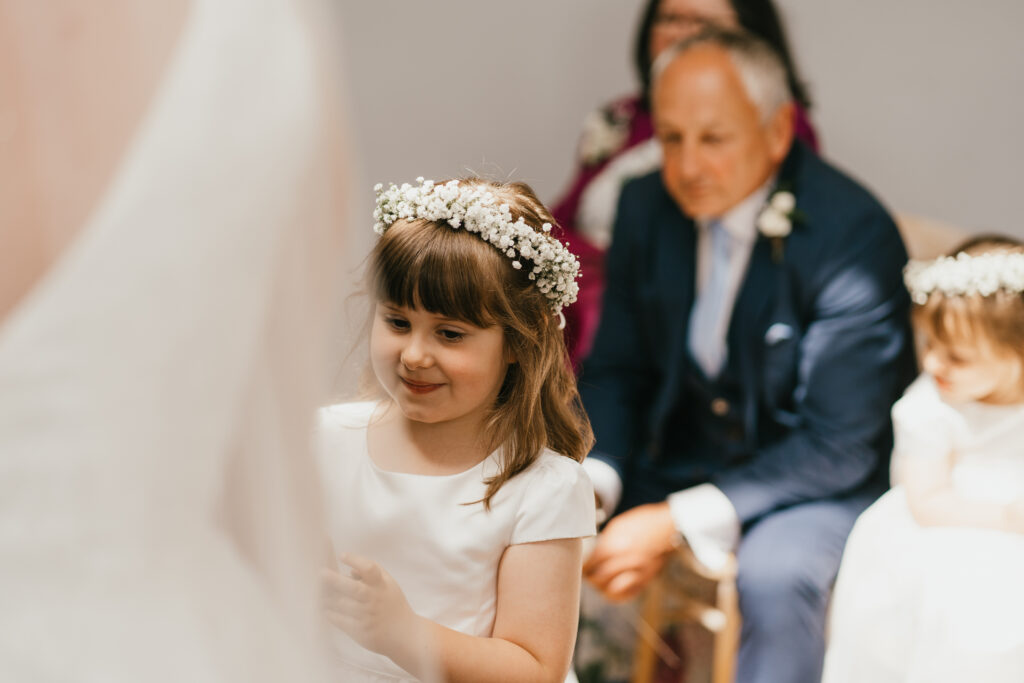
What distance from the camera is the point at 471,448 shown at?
2.50ft

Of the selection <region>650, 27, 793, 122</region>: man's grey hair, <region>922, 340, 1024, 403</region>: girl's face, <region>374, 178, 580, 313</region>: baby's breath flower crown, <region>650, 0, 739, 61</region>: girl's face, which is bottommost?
<region>922, 340, 1024, 403</region>: girl's face

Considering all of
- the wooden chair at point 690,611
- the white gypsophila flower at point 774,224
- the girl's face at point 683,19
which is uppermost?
the girl's face at point 683,19

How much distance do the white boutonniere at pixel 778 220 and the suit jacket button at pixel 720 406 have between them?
274 mm

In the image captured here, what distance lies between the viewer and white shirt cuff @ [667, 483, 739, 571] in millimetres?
1559

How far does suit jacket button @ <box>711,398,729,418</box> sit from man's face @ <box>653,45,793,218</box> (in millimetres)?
342

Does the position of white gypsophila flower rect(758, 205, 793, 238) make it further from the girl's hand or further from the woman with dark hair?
the girl's hand

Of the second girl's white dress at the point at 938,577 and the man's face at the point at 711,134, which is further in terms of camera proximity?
the man's face at the point at 711,134

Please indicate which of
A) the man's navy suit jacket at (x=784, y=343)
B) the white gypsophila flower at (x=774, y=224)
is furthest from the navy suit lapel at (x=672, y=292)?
the white gypsophila flower at (x=774, y=224)

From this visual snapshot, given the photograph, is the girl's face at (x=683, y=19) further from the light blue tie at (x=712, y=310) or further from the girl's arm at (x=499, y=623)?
the girl's arm at (x=499, y=623)

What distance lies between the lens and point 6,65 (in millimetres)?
462

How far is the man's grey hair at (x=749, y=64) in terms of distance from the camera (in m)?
1.65

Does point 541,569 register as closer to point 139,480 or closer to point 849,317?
point 139,480

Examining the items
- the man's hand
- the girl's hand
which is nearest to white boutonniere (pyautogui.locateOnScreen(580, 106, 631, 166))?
the man's hand

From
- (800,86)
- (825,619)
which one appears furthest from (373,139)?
(825,619)
